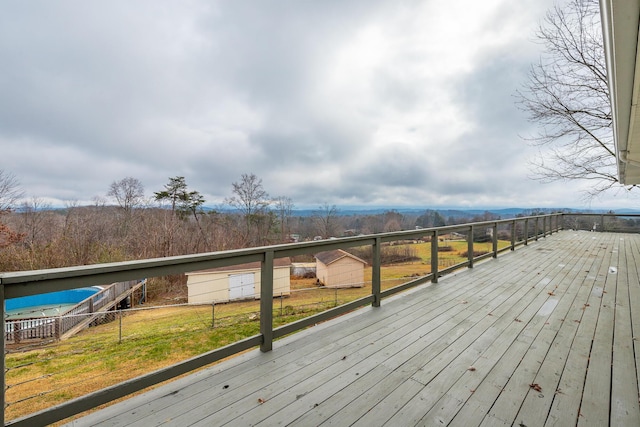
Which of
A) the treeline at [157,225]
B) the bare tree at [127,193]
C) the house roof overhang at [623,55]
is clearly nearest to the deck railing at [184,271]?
the house roof overhang at [623,55]

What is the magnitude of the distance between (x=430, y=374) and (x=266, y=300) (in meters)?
1.34

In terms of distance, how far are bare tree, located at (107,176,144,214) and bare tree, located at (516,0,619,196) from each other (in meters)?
22.1

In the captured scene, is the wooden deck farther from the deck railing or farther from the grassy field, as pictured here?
the grassy field

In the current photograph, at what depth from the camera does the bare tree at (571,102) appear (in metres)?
9.17

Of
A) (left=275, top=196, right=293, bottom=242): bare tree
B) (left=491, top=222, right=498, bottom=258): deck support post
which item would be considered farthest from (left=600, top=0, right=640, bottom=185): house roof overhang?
(left=275, top=196, right=293, bottom=242): bare tree

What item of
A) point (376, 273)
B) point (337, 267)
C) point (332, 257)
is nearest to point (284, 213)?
point (332, 257)

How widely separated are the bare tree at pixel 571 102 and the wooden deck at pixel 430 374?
10229 millimetres

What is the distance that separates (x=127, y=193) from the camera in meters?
18.3

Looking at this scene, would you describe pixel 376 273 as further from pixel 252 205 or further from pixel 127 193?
pixel 127 193

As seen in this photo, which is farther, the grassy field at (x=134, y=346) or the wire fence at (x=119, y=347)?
the wire fence at (x=119, y=347)

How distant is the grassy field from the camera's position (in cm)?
495

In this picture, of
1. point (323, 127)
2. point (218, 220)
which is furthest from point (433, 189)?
point (218, 220)

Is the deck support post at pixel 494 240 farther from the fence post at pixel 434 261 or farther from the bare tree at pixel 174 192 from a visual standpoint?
the bare tree at pixel 174 192

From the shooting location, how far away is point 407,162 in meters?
21.5
